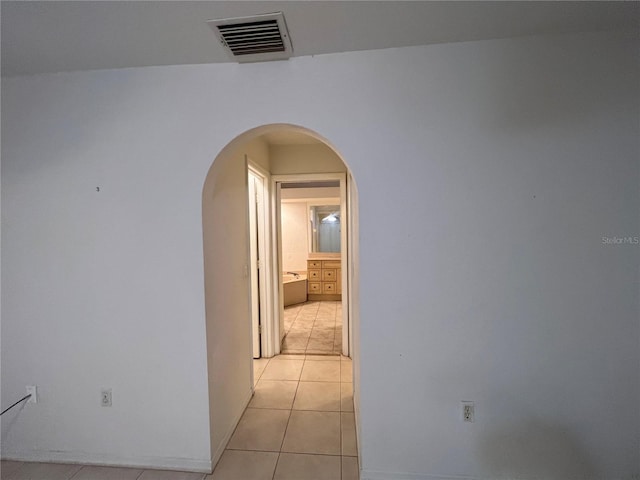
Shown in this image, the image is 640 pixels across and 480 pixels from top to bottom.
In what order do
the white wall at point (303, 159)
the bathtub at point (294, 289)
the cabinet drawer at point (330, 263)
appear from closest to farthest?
the white wall at point (303, 159), the bathtub at point (294, 289), the cabinet drawer at point (330, 263)

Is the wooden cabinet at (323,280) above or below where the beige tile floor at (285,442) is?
above

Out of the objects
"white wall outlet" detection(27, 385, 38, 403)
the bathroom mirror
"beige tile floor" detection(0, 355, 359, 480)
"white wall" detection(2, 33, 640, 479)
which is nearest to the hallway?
"beige tile floor" detection(0, 355, 359, 480)

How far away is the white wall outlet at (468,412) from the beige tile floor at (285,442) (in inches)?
27.8

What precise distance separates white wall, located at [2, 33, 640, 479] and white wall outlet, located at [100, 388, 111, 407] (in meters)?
0.04

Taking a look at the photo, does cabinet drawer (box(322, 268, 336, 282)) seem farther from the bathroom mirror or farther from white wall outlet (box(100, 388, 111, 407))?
white wall outlet (box(100, 388, 111, 407))

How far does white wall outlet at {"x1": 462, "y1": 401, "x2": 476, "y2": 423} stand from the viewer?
140cm

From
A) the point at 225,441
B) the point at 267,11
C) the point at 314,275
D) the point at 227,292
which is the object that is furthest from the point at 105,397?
the point at 314,275

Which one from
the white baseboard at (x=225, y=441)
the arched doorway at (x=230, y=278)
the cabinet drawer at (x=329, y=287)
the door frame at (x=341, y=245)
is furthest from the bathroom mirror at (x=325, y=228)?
the white baseboard at (x=225, y=441)

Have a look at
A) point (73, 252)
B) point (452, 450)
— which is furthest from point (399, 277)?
point (73, 252)

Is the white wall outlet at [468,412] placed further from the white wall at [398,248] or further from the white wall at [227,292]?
the white wall at [227,292]

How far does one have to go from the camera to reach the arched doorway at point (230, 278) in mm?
1562

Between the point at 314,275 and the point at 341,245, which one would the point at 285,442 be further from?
the point at 314,275

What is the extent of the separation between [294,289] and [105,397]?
3.71 metres

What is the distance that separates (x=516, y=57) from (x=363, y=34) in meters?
0.78
